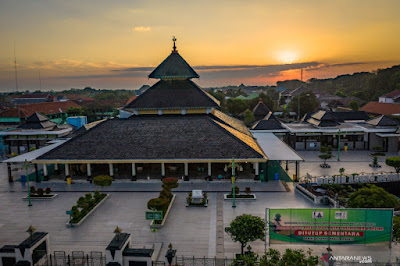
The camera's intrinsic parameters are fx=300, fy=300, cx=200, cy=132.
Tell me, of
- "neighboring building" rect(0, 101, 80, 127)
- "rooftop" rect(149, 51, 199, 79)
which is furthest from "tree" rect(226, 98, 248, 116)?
"rooftop" rect(149, 51, 199, 79)

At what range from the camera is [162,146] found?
37.8 m

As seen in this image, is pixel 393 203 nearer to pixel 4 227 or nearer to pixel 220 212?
pixel 220 212

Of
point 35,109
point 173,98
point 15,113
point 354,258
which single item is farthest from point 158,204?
point 35,109

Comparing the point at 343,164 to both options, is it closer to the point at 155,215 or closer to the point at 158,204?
the point at 158,204

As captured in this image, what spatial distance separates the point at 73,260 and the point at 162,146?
757 inches

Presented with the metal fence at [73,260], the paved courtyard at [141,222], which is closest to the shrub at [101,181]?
the paved courtyard at [141,222]

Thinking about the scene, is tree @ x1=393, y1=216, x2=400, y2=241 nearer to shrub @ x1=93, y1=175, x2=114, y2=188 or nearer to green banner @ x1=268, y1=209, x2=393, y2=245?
green banner @ x1=268, y1=209, x2=393, y2=245

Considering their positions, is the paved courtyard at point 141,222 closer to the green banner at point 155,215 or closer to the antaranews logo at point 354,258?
the antaranews logo at point 354,258

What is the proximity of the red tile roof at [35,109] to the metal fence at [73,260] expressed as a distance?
6619 cm

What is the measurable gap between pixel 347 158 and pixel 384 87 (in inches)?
4215

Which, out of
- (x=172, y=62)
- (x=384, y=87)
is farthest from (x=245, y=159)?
(x=384, y=87)

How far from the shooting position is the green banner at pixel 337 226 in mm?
18938

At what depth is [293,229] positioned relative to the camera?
19.2 metres

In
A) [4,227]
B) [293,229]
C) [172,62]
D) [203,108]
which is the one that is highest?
[172,62]
